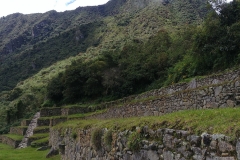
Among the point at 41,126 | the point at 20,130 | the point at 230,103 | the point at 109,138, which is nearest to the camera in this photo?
the point at 230,103

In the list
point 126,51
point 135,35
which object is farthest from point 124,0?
point 126,51

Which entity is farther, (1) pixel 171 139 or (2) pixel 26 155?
(2) pixel 26 155

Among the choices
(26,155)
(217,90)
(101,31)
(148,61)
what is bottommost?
(26,155)

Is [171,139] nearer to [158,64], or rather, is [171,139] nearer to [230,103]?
[230,103]

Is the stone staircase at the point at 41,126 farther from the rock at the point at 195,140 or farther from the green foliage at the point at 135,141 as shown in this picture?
the rock at the point at 195,140

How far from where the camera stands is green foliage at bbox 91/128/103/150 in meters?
9.60

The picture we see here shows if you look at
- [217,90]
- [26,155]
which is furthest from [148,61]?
[217,90]

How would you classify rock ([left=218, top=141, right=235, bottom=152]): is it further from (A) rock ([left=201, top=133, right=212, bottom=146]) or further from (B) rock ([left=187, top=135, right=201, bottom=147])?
(B) rock ([left=187, top=135, right=201, bottom=147])

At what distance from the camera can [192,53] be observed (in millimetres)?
28266

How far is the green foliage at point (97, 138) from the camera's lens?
31.5 ft

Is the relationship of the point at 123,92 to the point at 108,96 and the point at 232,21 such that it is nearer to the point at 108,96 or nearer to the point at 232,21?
the point at 108,96

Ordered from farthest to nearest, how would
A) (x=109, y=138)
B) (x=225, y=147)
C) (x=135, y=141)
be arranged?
1. (x=109, y=138)
2. (x=135, y=141)
3. (x=225, y=147)

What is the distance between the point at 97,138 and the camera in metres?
9.70

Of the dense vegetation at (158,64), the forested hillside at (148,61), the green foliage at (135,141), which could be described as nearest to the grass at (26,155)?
the green foliage at (135,141)
